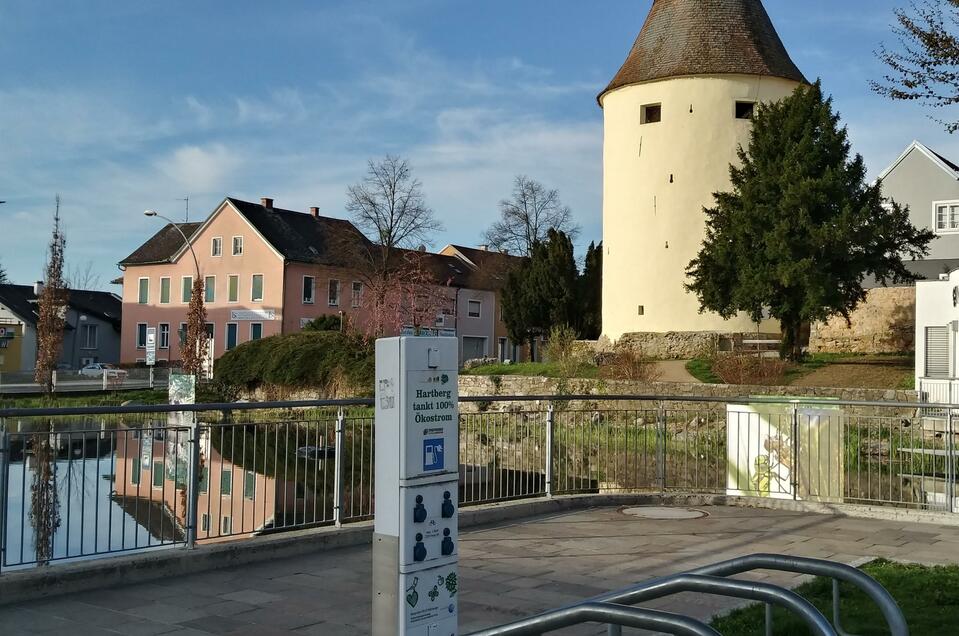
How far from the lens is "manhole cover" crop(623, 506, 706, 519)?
12133 millimetres

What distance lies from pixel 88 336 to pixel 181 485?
75.4 metres

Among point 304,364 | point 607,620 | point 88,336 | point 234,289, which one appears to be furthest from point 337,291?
point 607,620

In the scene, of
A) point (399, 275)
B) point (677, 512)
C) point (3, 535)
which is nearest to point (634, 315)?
point (399, 275)

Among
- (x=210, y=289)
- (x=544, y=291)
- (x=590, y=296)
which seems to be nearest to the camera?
(x=544, y=291)

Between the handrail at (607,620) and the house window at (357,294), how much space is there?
2310 inches

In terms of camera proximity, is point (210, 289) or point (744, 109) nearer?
point (744, 109)

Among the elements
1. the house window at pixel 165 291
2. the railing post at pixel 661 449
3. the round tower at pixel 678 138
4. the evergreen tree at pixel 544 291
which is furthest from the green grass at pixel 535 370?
the house window at pixel 165 291

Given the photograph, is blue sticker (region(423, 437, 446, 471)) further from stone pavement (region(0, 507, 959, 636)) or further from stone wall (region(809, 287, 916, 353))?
stone wall (region(809, 287, 916, 353))

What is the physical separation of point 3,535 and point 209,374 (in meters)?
35.7

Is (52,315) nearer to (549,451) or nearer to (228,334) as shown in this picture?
(228,334)

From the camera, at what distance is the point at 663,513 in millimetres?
12438

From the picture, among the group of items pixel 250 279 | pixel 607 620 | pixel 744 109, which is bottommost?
pixel 607 620

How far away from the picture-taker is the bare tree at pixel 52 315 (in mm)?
45812

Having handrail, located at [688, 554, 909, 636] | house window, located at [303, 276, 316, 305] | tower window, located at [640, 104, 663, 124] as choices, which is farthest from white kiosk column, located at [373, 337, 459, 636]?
house window, located at [303, 276, 316, 305]
